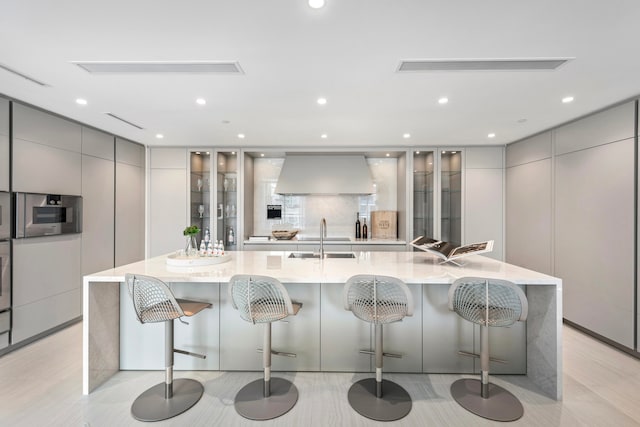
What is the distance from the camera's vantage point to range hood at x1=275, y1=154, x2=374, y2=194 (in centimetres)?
490

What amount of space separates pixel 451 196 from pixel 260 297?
3928mm

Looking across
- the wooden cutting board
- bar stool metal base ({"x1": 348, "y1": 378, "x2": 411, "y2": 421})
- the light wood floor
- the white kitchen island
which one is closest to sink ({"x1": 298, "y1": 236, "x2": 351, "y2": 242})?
the wooden cutting board

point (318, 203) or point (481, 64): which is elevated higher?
point (481, 64)

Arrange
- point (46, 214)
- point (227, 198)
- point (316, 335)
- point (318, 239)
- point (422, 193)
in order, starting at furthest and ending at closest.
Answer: point (318, 239)
point (227, 198)
point (422, 193)
point (46, 214)
point (316, 335)

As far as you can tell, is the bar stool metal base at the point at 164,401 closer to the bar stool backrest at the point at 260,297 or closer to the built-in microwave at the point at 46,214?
the bar stool backrest at the point at 260,297

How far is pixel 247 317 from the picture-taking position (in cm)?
194

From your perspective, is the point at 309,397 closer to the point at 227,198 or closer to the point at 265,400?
the point at 265,400

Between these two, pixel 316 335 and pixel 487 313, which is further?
pixel 316 335

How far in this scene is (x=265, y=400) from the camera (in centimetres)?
209

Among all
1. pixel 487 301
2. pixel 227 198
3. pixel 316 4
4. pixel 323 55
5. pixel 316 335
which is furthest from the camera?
pixel 227 198

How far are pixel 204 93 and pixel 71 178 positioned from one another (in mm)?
2190

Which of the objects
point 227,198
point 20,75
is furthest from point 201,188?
point 20,75

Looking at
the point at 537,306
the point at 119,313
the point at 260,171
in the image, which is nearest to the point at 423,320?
the point at 537,306

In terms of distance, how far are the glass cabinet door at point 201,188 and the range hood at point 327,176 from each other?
1.16 m
